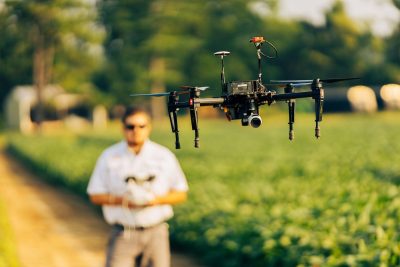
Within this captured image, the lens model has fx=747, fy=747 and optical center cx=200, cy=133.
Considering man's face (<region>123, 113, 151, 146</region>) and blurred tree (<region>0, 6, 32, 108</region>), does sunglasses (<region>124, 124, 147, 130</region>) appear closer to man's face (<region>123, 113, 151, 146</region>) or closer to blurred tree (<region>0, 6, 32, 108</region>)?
man's face (<region>123, 113, 151, 146</region>)

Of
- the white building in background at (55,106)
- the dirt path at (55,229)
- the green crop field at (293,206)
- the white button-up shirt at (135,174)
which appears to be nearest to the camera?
the white button-up shirt at (135,174)

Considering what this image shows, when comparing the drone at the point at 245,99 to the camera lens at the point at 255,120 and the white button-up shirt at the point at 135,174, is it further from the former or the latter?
the white button-up shirt at the point at 135,174

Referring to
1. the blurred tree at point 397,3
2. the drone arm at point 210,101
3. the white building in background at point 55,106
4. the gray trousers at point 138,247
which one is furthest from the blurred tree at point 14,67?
the drone arm at point 210,101

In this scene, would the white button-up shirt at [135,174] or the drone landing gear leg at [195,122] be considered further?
the white button-up shirt at [135,174]

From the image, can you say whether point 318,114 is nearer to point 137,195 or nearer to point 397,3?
point 397,3

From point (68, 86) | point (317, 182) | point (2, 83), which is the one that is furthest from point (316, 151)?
point (2, 83)

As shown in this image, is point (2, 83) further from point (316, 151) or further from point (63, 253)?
point (63, 253)
